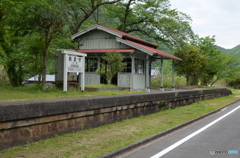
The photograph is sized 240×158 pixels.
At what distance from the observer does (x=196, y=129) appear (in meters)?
9.55

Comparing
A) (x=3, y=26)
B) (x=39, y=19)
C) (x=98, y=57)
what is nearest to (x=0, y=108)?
(x=39, y=19)

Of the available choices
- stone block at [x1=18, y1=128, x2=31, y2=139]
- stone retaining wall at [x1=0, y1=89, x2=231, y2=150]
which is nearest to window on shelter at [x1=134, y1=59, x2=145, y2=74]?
stone retaining wall at [x1=0, y1=89, x2=231, y2=150]

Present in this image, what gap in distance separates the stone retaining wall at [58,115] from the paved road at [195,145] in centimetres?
205

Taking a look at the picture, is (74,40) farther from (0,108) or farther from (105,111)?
(0,108)

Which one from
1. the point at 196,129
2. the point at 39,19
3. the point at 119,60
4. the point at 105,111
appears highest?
the point at 39,19

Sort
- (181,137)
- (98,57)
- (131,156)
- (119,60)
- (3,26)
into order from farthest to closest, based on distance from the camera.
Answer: (98,57) → (119,60) → (3,26) → (181,137) → (131,156)

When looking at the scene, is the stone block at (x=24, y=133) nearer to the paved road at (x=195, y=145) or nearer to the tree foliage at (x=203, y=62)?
the paved road at (x=195, y=145)

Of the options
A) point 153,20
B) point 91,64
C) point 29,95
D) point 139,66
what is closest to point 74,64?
point 29,95

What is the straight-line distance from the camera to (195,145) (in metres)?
7.04

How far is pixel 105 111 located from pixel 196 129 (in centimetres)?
324

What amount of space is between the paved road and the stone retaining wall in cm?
205

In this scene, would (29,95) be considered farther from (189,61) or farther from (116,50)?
(189,61)

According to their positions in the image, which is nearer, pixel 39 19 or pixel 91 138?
pixel 91 138

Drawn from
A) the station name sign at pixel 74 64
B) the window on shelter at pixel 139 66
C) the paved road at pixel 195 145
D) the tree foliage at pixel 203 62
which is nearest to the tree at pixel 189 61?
the tree foliage at pixel 203 62
